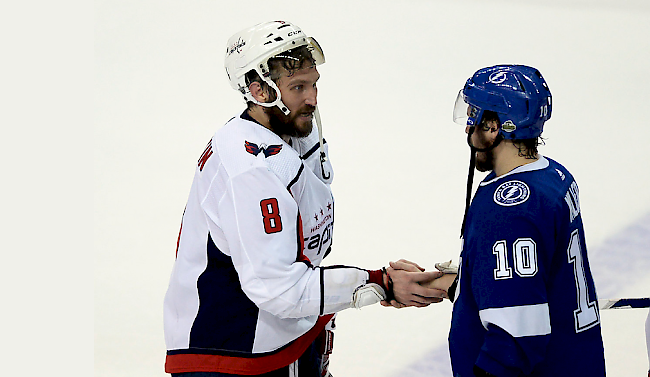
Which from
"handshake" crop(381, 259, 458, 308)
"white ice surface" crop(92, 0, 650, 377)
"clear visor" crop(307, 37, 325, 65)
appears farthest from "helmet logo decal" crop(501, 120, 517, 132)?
"white ice surface" crop(92, 0, 650, 377)

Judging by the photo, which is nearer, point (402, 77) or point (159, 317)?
point (159, 317)

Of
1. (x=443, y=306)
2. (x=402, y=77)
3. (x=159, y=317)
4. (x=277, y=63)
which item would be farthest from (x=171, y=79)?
(x=277, y=63)

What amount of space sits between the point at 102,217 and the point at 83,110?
5.01 ft

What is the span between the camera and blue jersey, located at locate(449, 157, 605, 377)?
1631 mm

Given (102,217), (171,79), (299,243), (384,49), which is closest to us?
(299,243)

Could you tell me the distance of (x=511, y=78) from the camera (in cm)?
178

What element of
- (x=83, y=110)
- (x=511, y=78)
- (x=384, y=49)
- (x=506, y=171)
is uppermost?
(x=384, y=49)

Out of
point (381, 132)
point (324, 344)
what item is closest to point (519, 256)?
point (324, 344)

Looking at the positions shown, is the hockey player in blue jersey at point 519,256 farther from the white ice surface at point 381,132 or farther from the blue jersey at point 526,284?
the white ice surface at point 381,132

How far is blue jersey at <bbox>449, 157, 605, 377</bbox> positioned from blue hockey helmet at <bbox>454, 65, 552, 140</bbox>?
0.33 feet

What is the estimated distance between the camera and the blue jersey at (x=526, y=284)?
1.63 metres

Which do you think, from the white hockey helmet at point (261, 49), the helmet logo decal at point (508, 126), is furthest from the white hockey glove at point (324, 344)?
the helmet logo decal at point (508, 126)

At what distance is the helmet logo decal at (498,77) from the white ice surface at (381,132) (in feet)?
6.16

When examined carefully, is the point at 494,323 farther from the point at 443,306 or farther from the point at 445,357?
the point at 443,306
